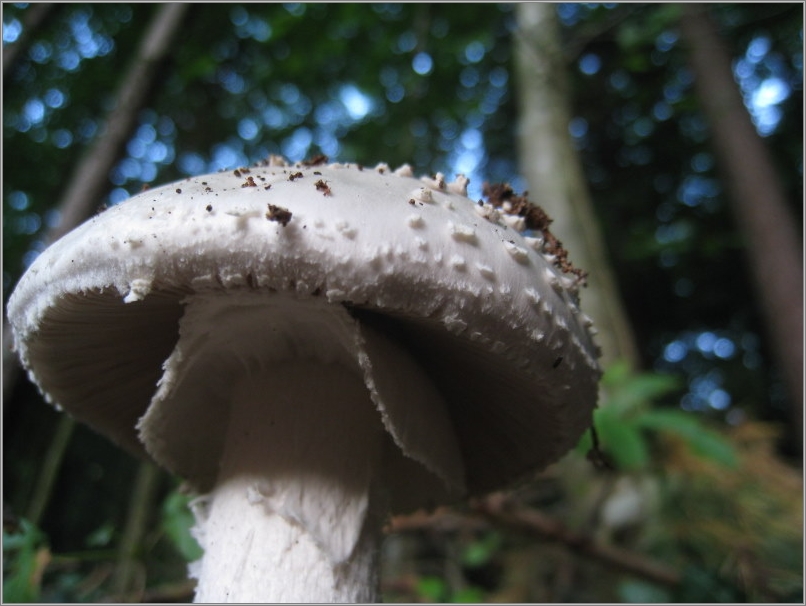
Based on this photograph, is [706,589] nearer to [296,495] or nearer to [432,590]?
[432,590]

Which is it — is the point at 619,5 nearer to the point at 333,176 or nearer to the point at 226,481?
the point at 333,176

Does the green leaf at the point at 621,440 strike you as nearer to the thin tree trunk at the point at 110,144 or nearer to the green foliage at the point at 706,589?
the green foliage at the point at 706,589

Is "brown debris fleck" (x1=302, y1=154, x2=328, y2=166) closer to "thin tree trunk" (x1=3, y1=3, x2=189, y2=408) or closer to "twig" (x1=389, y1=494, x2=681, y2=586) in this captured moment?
"thin tree trunk" (x1=3, y1=3, x2=189, y2=408)

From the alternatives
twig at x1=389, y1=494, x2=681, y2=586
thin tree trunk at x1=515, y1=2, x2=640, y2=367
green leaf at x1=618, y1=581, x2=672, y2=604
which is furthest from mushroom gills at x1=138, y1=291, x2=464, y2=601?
thin tree trunk at x1=515, y1=2, x2=640, y2=367

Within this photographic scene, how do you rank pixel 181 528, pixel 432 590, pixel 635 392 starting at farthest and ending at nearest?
1. pixel 432 590
2. pixel 635 392
3. pixel 181 528

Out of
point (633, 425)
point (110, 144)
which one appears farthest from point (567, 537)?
point (110, 144)

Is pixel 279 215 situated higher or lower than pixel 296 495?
higher

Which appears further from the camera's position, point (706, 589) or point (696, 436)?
point (696, 436)

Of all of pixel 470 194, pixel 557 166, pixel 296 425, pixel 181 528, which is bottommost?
pixel 181 528
